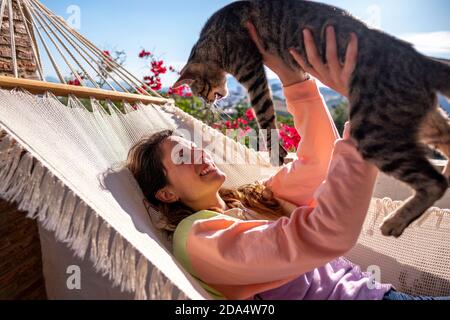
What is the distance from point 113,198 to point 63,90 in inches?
20.4

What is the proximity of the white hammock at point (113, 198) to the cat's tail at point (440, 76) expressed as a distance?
489mm

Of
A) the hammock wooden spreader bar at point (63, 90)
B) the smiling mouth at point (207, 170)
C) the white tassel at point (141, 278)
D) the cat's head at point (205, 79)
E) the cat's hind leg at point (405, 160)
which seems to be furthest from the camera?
the cat's head at point (205, 79)

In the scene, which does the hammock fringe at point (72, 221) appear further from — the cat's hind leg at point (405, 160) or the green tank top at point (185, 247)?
the cat's hind leg at point (405, 160)

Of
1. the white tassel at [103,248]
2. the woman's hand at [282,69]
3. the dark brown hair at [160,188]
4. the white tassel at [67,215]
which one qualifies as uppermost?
the woman's hand at [282,69]

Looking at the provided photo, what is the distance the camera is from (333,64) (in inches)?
41.2

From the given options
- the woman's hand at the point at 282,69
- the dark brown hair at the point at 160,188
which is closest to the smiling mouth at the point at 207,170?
the dark brown hair at the point at 160,188

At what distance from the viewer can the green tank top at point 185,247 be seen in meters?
1.03

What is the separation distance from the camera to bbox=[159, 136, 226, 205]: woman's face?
4.27ft

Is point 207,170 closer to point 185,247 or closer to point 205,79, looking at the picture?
point 185,247

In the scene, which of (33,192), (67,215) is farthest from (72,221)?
(33,192)

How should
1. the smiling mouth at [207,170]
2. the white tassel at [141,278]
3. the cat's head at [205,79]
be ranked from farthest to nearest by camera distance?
the cat's head at [205,79]
the smiling mouth at [207,170]
the white tassel at [141,278]

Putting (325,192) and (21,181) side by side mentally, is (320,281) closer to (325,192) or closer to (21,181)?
(325,192)

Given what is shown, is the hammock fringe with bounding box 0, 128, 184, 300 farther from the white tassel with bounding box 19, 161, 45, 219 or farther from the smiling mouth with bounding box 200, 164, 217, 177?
the smiling mouth with bounding box 200, 164, 217, 177
